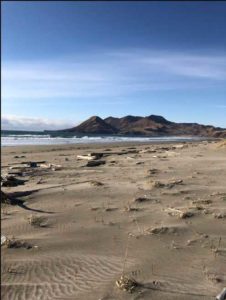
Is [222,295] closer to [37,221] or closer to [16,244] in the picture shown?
[16,244]

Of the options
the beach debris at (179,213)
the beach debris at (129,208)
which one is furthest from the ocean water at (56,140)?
the beach debris at (179,213)

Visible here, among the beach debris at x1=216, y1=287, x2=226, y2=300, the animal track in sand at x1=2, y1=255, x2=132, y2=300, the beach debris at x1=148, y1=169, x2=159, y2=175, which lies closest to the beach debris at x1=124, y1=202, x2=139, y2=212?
the animal track in sand at x1=2, y1=255, x2=132, y2=300

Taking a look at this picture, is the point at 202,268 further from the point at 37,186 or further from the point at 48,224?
the point at 37,186

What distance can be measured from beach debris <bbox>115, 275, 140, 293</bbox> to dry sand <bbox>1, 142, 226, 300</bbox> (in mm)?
51

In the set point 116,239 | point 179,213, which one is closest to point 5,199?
point 116,239

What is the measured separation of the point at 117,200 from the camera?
1059cm

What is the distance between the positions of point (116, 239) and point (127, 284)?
6.24 feet

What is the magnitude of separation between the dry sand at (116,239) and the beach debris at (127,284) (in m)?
0.05

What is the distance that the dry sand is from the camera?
5.73 meters

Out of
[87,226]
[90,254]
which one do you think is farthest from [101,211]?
[90,254]

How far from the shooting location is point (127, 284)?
225 inches

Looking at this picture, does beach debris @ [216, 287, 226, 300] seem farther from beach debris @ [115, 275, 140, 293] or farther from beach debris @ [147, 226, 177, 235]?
beach debris @ [147, 226, 177, 235]

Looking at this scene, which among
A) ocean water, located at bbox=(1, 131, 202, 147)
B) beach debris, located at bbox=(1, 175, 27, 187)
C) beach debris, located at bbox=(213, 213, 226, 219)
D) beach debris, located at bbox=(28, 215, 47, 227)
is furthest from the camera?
ocean water, located at bbox=(1, 131, 202, 147)

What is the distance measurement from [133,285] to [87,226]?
2710mm
